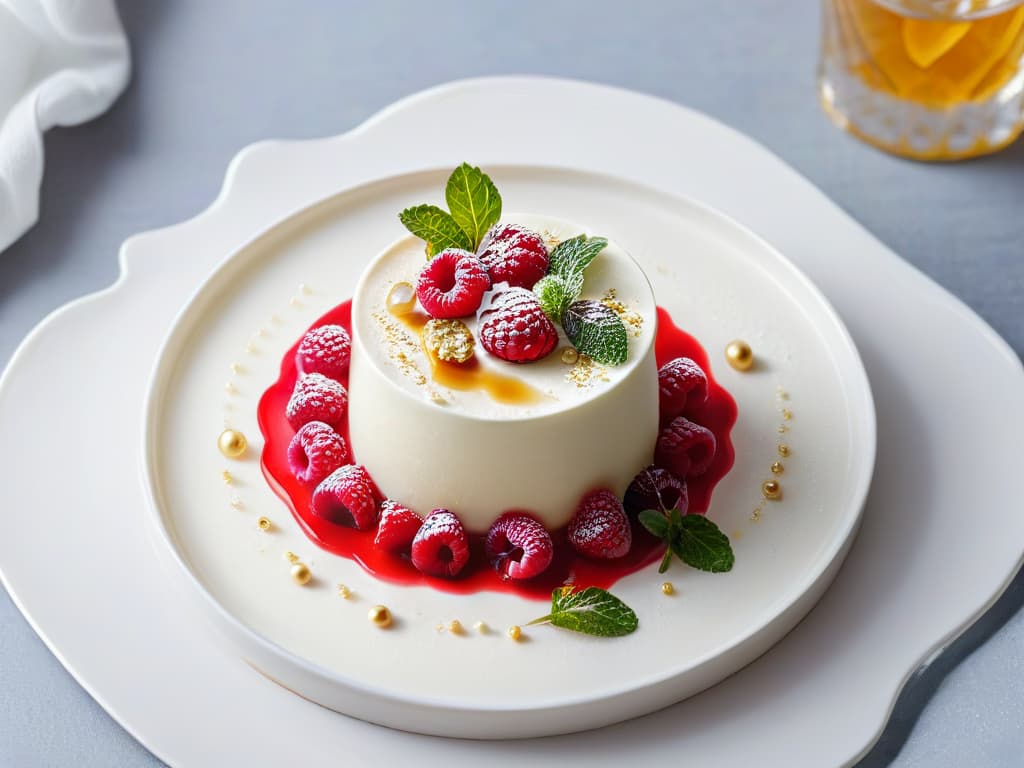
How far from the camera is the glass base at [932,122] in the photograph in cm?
282

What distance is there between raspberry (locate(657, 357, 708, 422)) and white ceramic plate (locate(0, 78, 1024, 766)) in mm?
337

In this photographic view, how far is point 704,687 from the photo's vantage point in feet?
6.25

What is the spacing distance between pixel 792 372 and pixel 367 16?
5.28ft

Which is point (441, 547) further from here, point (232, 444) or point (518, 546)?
point (232, 444)

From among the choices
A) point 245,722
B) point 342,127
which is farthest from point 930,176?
point 245,722

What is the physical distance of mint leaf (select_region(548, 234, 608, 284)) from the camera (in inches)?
82.1

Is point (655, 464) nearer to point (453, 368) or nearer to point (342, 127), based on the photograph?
point (453, 368)

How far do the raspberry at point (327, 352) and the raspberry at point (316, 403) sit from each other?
0.04 meters

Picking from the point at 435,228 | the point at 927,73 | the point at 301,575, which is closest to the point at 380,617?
the point at 301,575

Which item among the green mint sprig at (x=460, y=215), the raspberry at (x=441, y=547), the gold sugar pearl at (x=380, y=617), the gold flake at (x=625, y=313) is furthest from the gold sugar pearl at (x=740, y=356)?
the gold sugar pearl at (x=380, y=617)

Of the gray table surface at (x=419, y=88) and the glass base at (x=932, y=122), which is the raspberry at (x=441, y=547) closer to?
the gray table surface at (x=419, y=88)

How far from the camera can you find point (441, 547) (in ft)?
6.61

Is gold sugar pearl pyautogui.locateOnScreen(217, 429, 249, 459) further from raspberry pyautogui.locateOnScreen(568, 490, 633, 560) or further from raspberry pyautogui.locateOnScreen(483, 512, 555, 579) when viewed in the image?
raspberry pyautogui.locateOnScreen(568, 490, 633, 560)

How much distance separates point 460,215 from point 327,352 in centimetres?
36
